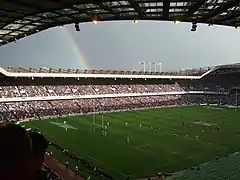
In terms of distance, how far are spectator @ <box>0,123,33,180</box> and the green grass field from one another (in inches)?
911

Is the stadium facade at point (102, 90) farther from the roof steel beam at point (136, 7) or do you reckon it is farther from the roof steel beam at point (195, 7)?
the roof steel beam at point (195, 7)

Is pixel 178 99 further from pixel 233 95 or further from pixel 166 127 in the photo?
pixel 166 127

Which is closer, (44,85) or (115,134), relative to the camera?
(115,134)

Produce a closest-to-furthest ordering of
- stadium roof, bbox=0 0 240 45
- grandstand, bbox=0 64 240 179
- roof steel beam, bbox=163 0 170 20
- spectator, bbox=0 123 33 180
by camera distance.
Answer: spectator, bbox=0 123 33 180 → stadium roof, bbox=0 0 240 45 → roof steel beam, bbox=163 0 170 20 → grandstand, bbox=0 64 240 179

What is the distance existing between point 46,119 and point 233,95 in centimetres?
5065

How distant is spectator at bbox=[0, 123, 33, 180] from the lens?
2.30 meters

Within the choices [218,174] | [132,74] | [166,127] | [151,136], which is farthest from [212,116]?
[218,174]

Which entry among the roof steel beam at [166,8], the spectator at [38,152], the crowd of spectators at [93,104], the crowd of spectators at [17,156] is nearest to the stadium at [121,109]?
the roof steel beam at [166,8]

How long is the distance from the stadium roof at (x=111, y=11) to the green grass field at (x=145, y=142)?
41.3 feet

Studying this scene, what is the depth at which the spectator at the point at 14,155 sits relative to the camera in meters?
2.30

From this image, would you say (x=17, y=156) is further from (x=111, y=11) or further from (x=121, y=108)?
(x=121, y=108)

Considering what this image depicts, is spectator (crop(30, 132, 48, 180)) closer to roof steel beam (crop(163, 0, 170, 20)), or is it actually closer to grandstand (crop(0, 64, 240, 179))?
roof steel beam (crop(163, 0, 170, 20))

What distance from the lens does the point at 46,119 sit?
182 feet

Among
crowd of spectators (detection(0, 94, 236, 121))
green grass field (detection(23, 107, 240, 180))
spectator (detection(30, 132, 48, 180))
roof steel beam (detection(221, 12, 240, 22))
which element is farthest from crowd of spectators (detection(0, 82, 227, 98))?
spectator (detection(30, 132, 48, 180))
